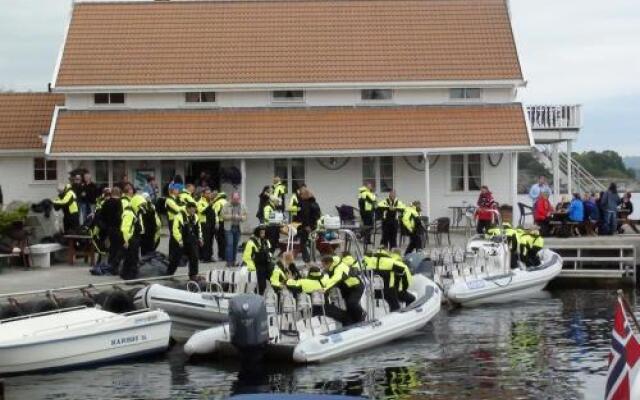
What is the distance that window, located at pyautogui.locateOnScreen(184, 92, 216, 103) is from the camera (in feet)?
122

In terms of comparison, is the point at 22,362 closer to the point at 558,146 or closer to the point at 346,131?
the point at 346,131

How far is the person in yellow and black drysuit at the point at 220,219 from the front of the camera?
27.2 m

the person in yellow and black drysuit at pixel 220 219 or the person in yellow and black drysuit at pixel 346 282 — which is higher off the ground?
the person in yellow and black drysuit at pixel 220 219

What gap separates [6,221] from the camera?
26.5 metres

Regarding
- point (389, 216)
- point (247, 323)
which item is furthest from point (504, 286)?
point (247, 323)

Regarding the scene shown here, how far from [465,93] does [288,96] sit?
5604 mm

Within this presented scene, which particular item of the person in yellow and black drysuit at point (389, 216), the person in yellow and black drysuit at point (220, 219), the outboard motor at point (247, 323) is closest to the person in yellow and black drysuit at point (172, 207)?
the person in yellow and black drysuit at point (220, 219)

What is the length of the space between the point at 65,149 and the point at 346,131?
839 cm

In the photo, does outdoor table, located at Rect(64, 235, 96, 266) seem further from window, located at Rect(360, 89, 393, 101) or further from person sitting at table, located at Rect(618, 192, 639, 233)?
person sitting at table, located at Rect(618, 192, 639, 233)

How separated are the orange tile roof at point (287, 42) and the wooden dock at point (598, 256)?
22.4 ft

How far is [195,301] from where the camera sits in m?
21.9

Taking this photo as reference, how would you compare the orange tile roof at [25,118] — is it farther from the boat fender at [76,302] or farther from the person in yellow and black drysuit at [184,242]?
the boat fender at [76,302]

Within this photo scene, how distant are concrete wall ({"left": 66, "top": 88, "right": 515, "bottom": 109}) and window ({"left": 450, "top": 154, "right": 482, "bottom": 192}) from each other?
75.5 inches

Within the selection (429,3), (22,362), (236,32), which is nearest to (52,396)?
(22,362)
